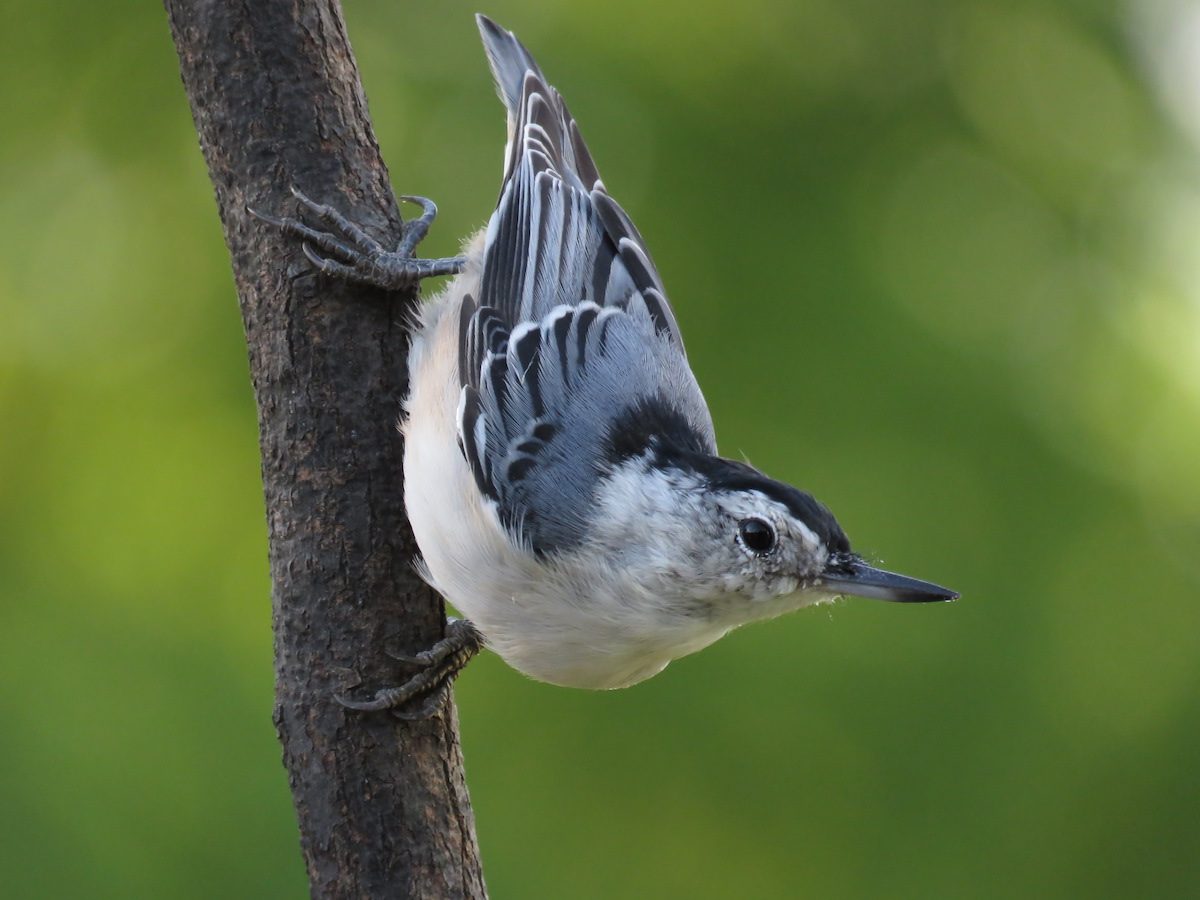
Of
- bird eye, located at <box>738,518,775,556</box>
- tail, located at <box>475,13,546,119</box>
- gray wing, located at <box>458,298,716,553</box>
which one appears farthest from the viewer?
tail, located at <box>475,13,546,119</box>

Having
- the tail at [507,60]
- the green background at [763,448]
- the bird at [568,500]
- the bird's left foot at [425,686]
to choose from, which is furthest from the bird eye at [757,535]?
the tail at [507,60]

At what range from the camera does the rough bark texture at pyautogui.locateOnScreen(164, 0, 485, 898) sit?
5.12ft

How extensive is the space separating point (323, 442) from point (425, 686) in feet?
1.11

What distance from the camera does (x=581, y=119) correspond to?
253cm

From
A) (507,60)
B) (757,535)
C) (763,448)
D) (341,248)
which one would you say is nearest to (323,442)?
(341,248)

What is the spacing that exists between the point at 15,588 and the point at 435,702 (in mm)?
1026

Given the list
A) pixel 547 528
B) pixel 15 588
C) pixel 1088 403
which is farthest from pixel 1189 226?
pixel 15 588

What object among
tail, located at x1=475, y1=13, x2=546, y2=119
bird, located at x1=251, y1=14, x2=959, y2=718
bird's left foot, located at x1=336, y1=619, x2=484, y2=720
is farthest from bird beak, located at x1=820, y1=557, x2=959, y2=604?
tail, located at x1=475, y1=13, x2=546, y2=119

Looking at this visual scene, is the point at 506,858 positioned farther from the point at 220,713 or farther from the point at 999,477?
the point at 999,477

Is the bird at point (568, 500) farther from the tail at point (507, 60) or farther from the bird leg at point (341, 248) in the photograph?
the tail at point (507, 60)

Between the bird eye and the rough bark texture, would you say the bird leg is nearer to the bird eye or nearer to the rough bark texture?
the rough bark texture

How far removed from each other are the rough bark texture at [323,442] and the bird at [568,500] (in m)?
0.04

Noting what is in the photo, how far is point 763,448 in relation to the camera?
2.37 m

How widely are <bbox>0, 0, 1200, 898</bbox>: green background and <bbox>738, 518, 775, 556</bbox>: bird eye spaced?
0.74 meters
